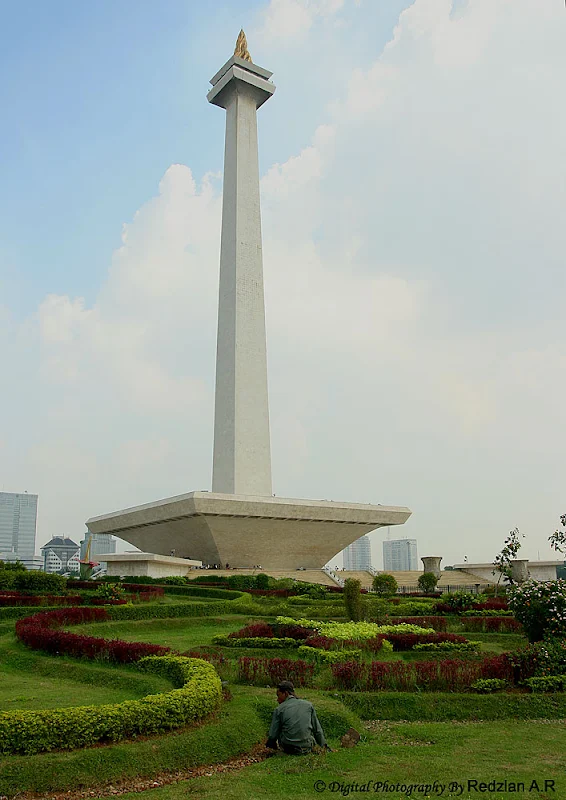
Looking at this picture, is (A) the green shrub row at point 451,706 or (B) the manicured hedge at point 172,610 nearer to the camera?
(A) the green shrub row at point 451,706

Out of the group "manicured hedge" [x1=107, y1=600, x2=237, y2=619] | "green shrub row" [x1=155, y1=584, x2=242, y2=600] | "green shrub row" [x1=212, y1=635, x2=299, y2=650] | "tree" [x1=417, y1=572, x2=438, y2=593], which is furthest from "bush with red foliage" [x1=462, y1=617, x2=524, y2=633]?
"tree" [x1=417, y1=572, x2=438, y2=593]

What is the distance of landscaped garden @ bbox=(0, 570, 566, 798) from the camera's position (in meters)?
4.96

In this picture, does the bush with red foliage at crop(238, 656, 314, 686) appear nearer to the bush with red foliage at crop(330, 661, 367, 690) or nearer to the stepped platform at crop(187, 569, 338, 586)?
the bush with red foliage at crop(330, 661, 367, 690)

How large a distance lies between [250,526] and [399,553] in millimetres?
48031

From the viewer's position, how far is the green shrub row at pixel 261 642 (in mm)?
10039

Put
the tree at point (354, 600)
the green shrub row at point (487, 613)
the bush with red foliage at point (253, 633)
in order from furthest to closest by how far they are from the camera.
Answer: the green shrub row at point (487, 613), the tree at point (354, 600), the bush with red foliage at point (253, 633)

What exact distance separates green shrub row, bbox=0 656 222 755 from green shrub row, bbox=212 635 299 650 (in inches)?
142

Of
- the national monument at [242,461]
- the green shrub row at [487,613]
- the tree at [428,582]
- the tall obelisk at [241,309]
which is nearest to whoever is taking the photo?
the green shrub row at [487,613]

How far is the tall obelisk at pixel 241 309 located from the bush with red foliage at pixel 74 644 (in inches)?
816

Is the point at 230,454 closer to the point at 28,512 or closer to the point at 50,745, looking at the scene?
the point at 50,745

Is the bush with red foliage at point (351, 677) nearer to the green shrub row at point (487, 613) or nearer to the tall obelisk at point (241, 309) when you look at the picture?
the green shrub row at point (487, 613)

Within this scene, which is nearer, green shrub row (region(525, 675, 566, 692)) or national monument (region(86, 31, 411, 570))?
green shrub row (region(525, 675, 566, 692))

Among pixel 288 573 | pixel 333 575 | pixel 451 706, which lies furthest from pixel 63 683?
pixel 333 575

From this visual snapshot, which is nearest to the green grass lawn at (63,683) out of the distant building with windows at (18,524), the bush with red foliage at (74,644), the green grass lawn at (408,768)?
the bush with red foliage at (74,644)
